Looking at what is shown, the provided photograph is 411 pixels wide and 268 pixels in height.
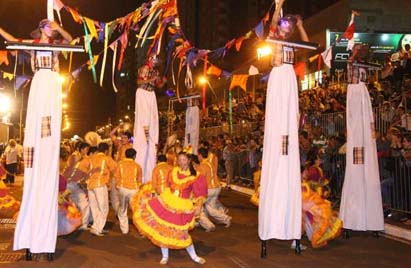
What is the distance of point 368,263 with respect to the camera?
8.48 m

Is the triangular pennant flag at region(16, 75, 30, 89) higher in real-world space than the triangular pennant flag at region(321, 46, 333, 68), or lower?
lower

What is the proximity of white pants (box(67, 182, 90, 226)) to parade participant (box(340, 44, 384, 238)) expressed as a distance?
549 cm

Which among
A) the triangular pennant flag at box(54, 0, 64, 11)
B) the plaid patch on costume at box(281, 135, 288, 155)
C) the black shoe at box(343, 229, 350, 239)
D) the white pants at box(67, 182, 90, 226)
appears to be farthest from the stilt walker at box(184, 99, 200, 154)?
the plaid patch on costume at box(281, 135, 288, 155)

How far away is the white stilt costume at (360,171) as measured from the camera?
34.9ft

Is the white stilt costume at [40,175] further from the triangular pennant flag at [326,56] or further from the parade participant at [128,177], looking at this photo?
the triangular pennant flag at [326,56]

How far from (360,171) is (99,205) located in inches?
209

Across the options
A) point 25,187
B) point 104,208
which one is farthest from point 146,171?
point 25,187

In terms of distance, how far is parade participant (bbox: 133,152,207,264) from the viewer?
26.7ft

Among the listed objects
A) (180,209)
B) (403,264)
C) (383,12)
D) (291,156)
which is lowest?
(403,264)

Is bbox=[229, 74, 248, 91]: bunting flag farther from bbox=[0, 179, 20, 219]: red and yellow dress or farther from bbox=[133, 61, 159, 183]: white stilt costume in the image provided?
bbox=[0, 179, 20, 219]: red and yellow dress

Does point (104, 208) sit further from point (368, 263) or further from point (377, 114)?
point (377, 114)

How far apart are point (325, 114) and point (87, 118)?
110821 mm

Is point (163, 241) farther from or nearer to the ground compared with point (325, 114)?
nearer to the ground

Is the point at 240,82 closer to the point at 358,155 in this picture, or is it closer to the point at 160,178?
the point at 358,155
